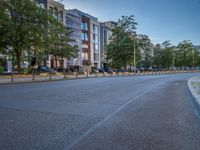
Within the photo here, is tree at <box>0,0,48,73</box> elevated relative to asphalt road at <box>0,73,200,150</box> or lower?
elevated

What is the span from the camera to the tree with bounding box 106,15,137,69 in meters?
67.2

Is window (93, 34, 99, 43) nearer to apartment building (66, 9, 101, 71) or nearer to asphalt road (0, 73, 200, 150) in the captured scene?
apartment building (66, 9, 101, 71)

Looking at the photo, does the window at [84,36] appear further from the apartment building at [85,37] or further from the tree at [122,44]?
the tree at [122,44]

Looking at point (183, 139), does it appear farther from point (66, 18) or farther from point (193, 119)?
point (66, 18)

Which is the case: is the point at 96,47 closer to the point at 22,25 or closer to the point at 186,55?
the point at 186,55

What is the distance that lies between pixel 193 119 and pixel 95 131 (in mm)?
3070

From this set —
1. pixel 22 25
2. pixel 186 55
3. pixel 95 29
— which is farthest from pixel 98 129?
pixel 186 55

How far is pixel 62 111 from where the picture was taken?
860cm

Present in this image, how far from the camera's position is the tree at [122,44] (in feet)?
220

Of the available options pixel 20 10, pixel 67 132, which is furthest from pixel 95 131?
pixel 20 10

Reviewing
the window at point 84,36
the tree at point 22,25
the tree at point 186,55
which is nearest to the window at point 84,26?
the window at point 84,36

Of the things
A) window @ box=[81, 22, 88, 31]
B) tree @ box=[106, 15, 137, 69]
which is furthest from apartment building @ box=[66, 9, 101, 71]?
tree @ box=[106, 15, 137, 69]

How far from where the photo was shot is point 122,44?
222ft

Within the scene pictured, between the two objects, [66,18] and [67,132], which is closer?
[67,132]
